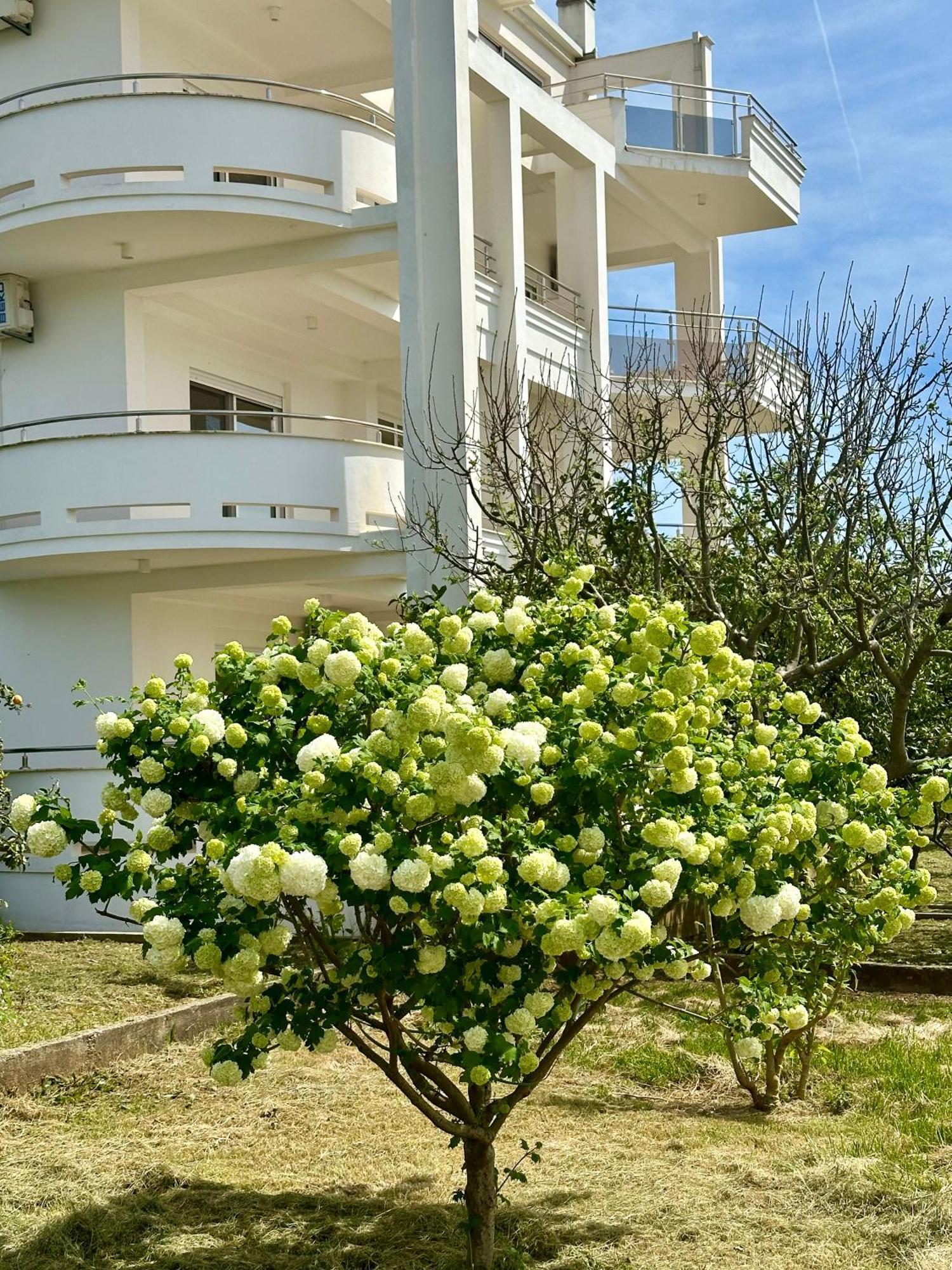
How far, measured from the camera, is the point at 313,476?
1470 centimetres

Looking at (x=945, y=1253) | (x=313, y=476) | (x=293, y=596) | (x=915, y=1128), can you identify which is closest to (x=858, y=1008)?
(x=915, y=1128)

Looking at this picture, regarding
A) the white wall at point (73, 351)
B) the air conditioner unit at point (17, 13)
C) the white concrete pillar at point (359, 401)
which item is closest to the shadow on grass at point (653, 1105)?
the white wall at point (73, 351)

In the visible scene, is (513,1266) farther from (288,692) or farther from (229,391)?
(229,391)

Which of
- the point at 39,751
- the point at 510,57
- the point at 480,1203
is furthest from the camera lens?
the point at 510,57

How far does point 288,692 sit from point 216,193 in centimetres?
1038

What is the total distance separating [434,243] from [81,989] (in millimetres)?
8230

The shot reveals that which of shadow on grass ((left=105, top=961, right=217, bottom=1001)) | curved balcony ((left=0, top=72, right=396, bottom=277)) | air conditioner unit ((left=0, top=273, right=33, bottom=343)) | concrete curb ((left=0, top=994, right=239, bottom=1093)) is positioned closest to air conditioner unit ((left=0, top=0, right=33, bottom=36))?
curved balcony ((left=0, top=72, right=396, bottom=277))

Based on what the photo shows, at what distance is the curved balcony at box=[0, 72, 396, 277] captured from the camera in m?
14.2

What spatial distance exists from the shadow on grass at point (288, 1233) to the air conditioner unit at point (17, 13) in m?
14.3

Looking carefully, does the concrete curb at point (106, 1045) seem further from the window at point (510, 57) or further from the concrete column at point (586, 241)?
the window at point (510, 57)

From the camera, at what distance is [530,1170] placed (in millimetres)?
6363

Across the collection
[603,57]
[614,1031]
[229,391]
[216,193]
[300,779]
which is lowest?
[614,1031]

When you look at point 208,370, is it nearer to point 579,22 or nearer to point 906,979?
point 906,979

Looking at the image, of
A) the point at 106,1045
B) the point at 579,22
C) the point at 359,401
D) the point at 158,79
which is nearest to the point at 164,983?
the point at 106,1045
